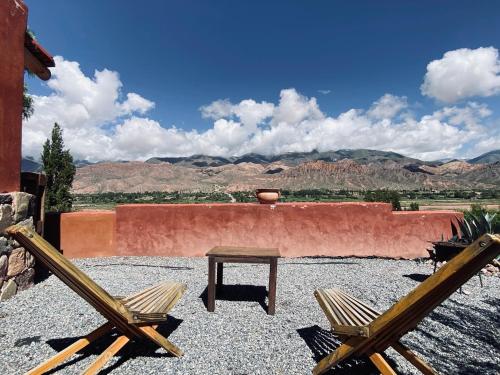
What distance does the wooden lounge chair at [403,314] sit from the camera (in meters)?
1.90

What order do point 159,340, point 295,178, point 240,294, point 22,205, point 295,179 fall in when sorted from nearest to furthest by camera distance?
1. point 159,340
2. point 22,205
3. point 240,294
4. point 295,179
5. point 295,178

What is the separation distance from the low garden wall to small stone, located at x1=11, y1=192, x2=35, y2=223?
9.19ft

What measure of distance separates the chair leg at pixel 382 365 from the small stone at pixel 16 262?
4745mm

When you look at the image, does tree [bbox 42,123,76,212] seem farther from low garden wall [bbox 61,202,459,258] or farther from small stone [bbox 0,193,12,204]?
small stone [bbox 0,193,12,204]

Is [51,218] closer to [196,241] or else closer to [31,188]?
[31,188]

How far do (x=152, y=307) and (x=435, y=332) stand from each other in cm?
317

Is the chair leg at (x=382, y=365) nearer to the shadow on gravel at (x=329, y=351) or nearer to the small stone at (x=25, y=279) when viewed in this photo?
the shadow on gravel at (x=329, y=351)

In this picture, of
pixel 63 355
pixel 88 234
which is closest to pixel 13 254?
pixel 63 355

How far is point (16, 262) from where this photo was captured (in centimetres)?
468

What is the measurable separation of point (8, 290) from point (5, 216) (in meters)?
1.01

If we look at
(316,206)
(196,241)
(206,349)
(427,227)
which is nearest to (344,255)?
(316,206)

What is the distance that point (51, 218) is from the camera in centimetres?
734

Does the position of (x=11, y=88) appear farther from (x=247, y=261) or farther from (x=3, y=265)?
(x=247, y=261)

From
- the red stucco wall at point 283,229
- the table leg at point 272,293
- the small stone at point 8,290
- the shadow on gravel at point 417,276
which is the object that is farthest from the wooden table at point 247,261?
the red stucco wall at point 283,229
